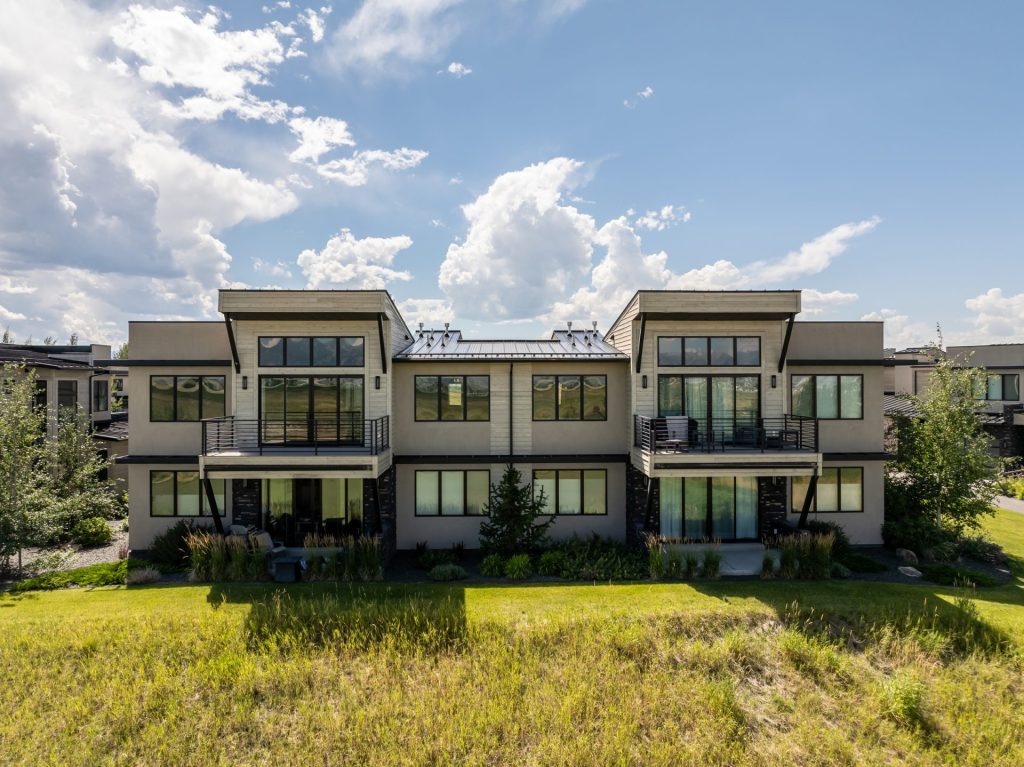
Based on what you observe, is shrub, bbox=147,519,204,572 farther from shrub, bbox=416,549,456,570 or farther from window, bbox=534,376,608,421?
window, bbox=534,376,608,421

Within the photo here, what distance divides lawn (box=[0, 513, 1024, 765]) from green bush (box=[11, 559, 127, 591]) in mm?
1097

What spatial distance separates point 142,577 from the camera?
44.3 ft

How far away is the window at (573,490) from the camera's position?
54.5 ft

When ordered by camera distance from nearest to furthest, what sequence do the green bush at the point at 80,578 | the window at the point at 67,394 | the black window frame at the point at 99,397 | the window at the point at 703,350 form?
the green bush at the point at 80,578 → the window at the point at 703,350 → the window at the point at 67,394 → the black window frame at the point at 99,397

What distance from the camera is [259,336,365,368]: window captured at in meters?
15.5

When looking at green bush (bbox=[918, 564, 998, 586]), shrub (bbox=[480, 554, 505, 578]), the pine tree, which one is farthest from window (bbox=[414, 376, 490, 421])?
green bush (bbox=[918, 564, 998, 586])

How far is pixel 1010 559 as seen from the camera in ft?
51.2

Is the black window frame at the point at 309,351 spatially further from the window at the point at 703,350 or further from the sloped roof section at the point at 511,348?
the window at the point at 703,350

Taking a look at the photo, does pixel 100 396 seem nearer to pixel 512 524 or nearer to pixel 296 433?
pixel 296 433

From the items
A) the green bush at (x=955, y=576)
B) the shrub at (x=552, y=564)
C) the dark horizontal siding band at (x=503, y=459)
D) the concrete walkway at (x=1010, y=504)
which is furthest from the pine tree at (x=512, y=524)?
the concrete walkway at (x=1010, y=504)

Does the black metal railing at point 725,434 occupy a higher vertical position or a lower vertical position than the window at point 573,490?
higher

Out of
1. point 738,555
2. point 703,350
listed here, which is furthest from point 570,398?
point 738,555

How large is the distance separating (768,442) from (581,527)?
6.67 meters

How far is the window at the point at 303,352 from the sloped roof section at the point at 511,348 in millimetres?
1867
